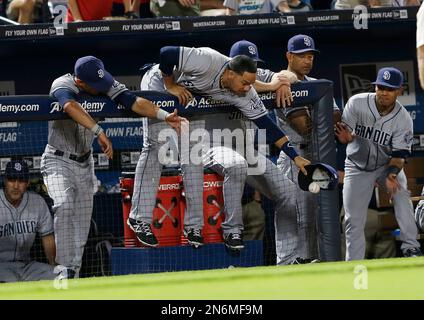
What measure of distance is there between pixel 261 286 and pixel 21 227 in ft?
9.81

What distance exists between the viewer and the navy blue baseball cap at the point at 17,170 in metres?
7.39

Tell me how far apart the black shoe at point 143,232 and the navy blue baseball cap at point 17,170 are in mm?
827

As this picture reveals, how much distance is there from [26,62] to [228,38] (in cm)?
166

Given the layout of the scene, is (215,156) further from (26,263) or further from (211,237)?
(26,263)

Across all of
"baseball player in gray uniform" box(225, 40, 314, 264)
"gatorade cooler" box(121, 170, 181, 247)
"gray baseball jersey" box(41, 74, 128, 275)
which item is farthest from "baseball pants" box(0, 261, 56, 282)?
"baseball player in gray uniform" box(225, 40, 314, 264)

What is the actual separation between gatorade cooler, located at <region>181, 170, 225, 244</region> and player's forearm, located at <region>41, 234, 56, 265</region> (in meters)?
0.91

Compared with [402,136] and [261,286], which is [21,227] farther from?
[261,286]

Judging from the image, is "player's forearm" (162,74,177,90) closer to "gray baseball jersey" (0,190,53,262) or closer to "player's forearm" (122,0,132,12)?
"gray baseball jersey" (0,190,53,262)

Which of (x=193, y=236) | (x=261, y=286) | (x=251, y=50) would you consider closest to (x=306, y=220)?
(x=193, y=236)

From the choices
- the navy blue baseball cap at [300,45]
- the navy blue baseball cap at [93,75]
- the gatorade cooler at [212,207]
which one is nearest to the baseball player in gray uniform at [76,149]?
the navy blue baseball cap at [93,75]

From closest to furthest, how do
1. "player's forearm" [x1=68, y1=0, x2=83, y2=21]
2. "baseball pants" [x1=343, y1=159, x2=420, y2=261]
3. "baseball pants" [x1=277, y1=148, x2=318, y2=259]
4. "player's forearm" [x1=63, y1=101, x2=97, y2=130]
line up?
"player's forearm" [x1=63, y1=101, x2=97, y2=130]
"baseball pants" [x1=277, y1=148, x2=318, y2=259]
"baseball pants" [x1=343, y1=159, x2=420, y2=261]
"player's forearm" [x1=68, y1=0, x2=83, y2=21]

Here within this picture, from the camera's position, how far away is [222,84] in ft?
23.4

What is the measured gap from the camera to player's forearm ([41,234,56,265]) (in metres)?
7.37

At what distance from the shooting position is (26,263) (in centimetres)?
736
